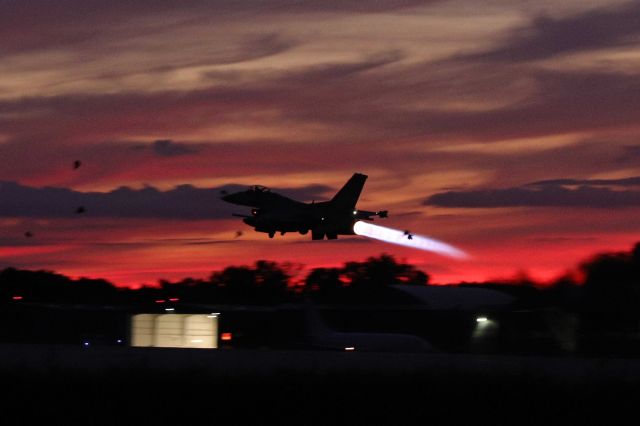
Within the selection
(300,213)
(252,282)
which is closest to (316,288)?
(252,282)

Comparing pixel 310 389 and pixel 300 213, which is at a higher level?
pixel 300 213

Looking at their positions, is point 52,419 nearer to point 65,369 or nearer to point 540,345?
point 65,369

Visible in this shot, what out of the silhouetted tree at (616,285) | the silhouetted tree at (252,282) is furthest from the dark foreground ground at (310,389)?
the silhouetted tree at (252,282)

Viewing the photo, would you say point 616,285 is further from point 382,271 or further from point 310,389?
point 382,271

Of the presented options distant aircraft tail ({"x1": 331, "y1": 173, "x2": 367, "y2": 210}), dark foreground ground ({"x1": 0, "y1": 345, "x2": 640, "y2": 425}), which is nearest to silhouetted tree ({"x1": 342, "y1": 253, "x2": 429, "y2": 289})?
distant aircraft tail ({"x1": 331, "y1": 173, "x2": 367, "y2": 210})

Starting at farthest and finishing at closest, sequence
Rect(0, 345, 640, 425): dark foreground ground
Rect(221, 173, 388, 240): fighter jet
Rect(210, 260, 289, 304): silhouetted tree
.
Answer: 1. Rect(210, 260, 289, 304): silhouetted tree
2. Rect(221, 173, 388, 240): fighter jet
3. Rect(0, 345, 640, 425): dark foreground ground

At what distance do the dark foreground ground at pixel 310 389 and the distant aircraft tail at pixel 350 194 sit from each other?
69.9 ft

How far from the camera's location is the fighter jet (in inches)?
1902

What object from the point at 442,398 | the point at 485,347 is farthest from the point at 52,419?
the point at 485,347

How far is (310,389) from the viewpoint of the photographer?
24719 mm

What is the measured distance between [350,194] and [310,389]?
26988 millimetres

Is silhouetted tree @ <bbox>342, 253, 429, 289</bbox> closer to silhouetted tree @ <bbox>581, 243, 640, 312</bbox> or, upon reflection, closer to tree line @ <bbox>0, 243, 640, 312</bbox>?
tree line @ <bbox>0, 243, 640, 312</bbox>

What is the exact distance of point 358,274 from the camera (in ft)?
337

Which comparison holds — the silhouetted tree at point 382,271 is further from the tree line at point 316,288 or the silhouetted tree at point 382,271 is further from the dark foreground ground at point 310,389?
the dark foreground ground at point 310,389
